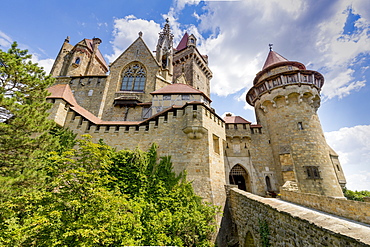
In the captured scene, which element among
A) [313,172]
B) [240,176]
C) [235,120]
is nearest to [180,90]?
[235,120]

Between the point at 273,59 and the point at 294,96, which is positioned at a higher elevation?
the point at 273,59

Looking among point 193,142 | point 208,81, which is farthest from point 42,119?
point 208,81

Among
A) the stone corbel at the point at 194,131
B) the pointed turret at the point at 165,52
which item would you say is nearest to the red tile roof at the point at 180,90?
the stone corbel at the point at 194,131

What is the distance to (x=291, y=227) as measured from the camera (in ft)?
14.8

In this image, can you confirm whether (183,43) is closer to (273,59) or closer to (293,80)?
(273,59)

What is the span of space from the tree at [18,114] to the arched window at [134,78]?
11.3 metres

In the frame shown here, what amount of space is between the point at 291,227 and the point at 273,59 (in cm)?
1796

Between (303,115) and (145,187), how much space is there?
14.5 meters

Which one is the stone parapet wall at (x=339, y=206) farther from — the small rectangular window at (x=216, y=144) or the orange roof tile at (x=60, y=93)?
the orange roof tile at (x=60, y=93)

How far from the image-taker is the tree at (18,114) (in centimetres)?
708

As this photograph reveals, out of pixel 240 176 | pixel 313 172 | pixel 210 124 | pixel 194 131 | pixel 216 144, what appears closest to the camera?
pixel 194 131

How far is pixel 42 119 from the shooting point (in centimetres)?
789

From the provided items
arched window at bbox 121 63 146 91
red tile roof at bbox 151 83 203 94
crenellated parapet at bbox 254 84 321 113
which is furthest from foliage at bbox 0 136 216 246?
crenellated parapet at bbox 254 84 321 113

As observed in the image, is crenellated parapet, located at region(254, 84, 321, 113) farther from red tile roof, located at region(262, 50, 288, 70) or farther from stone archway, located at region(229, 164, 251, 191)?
stone archway, located at region(229, 164, 251, 191)
